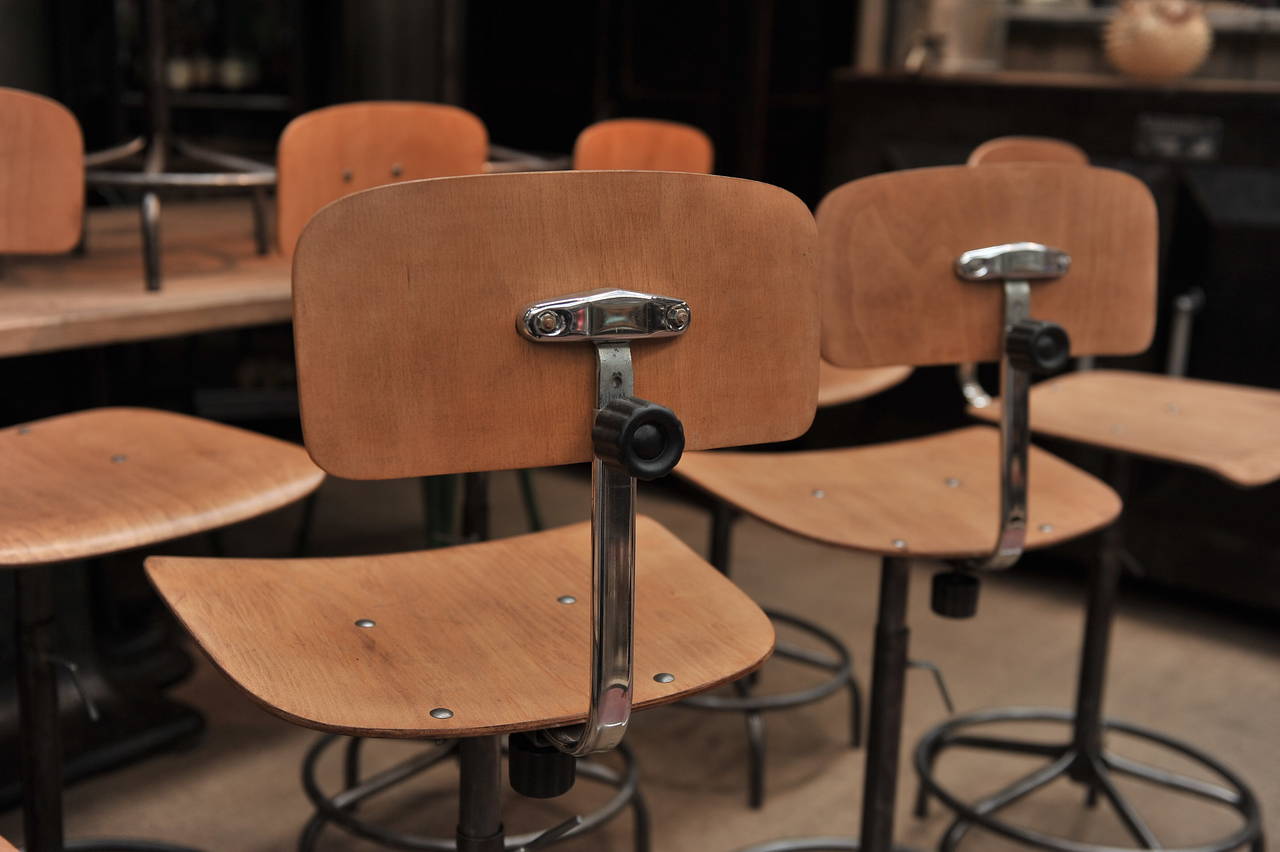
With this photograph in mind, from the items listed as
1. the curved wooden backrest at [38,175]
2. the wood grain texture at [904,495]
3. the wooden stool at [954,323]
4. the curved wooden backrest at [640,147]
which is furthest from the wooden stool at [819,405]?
the curved wooden backrest at [38,175]

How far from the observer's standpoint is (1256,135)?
2.58 metres

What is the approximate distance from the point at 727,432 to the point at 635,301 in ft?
0.46

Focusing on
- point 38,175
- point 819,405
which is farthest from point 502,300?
point 819,405

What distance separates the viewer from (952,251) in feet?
4.15

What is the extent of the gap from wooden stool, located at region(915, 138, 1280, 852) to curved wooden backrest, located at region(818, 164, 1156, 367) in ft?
1.19

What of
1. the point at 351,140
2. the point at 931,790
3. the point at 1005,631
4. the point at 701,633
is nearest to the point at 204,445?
the point at 351,140

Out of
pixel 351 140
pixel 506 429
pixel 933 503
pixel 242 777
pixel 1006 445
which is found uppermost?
pixel 351 140

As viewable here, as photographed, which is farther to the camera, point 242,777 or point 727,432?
point 242,777

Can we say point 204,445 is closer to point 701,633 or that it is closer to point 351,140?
point 351,140

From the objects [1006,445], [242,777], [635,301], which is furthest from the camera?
[242,777]

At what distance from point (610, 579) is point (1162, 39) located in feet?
7.50

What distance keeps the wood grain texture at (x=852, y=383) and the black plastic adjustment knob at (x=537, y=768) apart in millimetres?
960

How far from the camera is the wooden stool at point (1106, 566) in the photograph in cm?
169

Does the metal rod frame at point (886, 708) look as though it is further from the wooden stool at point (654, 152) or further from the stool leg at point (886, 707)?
the wooden stool at point (654, 152)
